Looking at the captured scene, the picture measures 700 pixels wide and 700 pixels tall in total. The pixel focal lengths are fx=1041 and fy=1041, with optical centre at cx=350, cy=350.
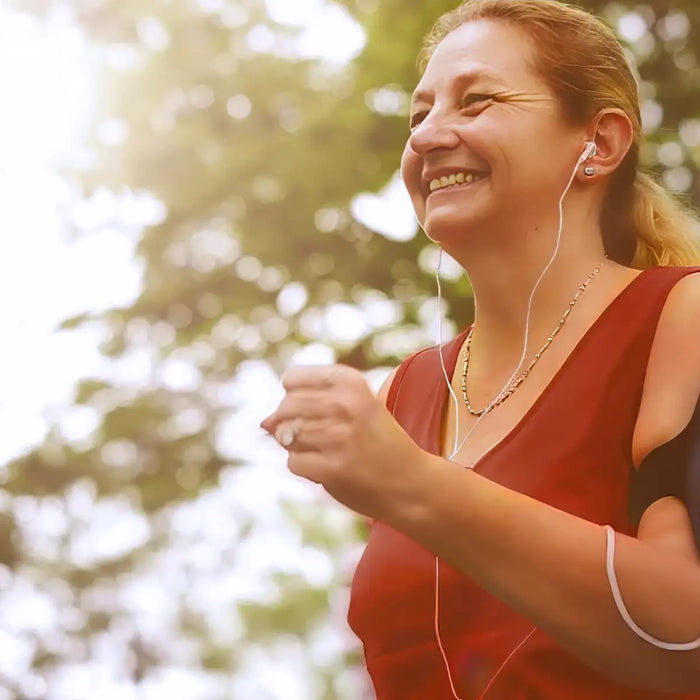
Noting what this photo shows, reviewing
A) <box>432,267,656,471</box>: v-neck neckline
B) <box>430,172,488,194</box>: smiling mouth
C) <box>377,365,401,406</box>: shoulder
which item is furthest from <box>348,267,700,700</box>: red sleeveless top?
<box>377,365,401,406</box>: shoulder

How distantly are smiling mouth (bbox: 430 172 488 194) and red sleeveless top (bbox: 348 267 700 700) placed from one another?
237mm

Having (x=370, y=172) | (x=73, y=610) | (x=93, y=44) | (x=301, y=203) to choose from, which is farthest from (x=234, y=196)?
(x=73, y=610)

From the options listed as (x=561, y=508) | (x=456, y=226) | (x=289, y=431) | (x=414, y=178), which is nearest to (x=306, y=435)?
(x=289, y=431)

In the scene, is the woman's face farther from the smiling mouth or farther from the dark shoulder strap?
the dark shoulder strap

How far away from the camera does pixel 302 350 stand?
13.0 feet

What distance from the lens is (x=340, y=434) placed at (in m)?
0.93

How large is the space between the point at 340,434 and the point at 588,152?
625 millimetres

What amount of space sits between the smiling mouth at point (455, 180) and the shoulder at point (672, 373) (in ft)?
0.94

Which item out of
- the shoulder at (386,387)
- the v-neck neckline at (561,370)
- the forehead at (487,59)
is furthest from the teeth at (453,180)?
the shoulder at (386,387)

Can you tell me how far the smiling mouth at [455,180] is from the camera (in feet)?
4.36

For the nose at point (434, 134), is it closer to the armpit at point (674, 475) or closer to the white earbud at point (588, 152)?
the white earbud at point (588, 152)

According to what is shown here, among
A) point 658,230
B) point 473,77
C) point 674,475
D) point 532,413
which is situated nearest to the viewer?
point 674,475

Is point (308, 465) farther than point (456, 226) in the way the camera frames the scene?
No

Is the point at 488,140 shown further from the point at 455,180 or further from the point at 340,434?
the point at 340,434
